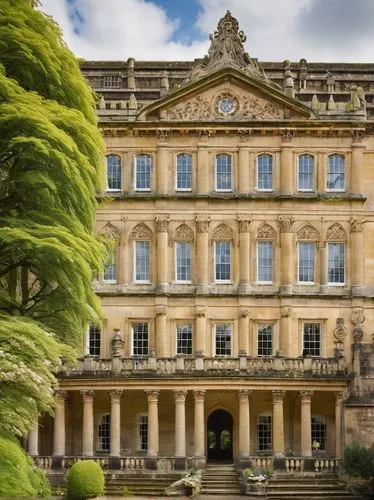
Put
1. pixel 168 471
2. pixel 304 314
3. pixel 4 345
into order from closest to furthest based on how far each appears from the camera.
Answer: pixel 4 345 → pixel 168 471 → pixel 304 314

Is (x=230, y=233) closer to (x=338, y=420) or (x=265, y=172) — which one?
(x=265, y=172)

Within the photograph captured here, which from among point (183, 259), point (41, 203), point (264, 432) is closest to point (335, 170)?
point (183, 259)

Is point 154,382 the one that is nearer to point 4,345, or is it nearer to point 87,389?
point 87,389

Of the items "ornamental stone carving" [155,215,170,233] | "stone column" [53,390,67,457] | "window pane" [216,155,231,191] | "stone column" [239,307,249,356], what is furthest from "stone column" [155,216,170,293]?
"stone column" [53,390,67,457]

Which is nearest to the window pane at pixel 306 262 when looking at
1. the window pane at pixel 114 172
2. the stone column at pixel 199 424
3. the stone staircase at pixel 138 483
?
the stone column at pixel 199 424

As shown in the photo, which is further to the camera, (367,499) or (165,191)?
(165,191)

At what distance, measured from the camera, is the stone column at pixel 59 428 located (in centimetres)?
4619

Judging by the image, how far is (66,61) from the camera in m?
31.5

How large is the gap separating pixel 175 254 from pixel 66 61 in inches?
845

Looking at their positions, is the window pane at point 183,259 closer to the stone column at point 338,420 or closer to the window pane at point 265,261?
the window pane at point 265,261

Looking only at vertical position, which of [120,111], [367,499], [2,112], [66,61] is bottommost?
[367,499]

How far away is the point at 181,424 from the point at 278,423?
432cm

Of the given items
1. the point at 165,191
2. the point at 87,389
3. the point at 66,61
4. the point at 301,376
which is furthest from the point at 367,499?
the point at 66,61

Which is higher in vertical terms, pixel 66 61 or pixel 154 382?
pixel 66 61
